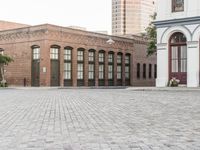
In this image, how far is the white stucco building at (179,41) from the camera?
3225 cm

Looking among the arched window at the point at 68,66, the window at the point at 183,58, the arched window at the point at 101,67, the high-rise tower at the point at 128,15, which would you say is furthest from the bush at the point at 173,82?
the high-rise tower at the point at 128,15

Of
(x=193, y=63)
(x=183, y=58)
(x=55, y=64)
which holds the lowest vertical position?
(x=193, y=63)

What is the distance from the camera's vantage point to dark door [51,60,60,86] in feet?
142

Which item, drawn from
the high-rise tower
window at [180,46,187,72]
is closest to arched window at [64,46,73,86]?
window at [180,46,187,72]

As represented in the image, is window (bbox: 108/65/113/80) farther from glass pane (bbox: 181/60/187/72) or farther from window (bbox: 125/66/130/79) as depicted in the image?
glass pane (bbox: 181/60/187/72)

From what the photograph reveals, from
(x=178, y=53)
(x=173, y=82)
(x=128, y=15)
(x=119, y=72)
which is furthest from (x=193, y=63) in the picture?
(x=128, y=15)

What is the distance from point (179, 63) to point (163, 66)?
1.31 meters

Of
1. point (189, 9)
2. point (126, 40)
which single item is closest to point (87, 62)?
point (126, 40)

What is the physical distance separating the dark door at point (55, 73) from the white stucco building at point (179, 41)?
12.8m

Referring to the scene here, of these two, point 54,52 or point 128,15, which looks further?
point 128,15

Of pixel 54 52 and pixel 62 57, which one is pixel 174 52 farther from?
pixel 54 52

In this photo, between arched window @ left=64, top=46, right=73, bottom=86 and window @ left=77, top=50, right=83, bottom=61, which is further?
window @ left=77, top=50, right=83, bottom=61

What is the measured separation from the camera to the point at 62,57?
144 feet

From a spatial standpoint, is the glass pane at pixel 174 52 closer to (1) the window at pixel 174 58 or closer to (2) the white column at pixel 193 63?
(1) the window at pixel 174 58
